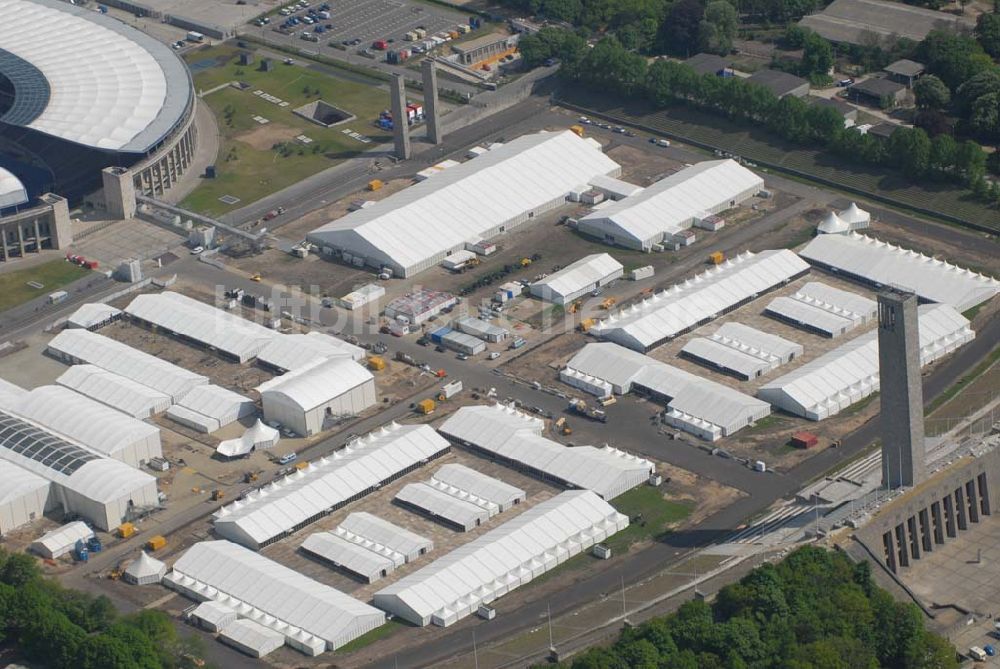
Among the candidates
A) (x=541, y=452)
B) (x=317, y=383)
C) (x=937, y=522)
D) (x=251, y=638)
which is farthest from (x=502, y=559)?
(x=937, y=522)

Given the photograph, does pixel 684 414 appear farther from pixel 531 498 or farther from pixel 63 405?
pixel 63 405

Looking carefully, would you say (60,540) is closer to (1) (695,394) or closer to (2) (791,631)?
(1) (695,394)

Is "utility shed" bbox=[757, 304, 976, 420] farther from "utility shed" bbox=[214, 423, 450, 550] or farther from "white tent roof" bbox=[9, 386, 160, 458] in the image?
"white tent roof" bbox=[9, 386, 160, 458]

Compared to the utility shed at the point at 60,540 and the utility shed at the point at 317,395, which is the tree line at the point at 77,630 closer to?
the utility shed at the point at 60,540

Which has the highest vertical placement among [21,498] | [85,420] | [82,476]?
[82,476]

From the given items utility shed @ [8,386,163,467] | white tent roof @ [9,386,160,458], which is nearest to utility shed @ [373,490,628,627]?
utility shed @ [8,386,163,467]

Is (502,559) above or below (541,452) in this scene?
below
